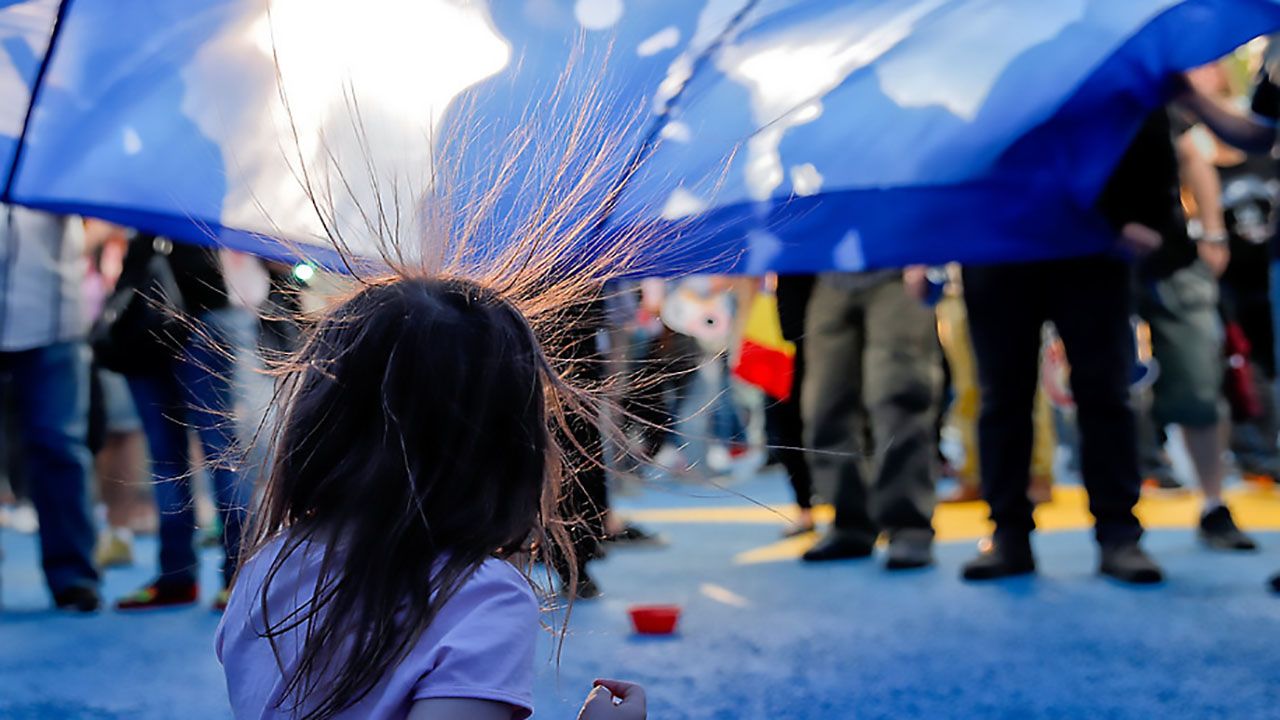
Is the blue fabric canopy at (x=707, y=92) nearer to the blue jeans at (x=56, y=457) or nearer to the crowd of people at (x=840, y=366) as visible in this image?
the crowd of people at (x=840, y=366)

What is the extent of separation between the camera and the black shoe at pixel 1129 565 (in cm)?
370

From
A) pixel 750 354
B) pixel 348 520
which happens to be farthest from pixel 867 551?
pixel 348 520

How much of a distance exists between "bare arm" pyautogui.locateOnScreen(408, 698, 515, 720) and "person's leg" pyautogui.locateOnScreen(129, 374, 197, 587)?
115 inches

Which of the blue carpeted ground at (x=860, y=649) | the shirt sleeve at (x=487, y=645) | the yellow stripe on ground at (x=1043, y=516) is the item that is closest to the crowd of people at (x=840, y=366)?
the blue carpeted ground at (x=860, y=649)

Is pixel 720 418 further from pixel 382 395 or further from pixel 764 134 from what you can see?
pixel 382 395

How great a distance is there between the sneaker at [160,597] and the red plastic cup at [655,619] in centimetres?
150

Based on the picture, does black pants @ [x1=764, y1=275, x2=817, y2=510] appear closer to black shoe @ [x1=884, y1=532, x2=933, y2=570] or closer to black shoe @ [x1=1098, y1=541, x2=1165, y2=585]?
black shoe @ [x1=884, y1=532, x2=933, y2=570]

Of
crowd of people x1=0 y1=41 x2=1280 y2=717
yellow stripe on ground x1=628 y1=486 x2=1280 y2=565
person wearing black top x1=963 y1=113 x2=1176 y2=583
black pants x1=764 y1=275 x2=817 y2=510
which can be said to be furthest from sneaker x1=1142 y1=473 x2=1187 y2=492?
person wearing black top x1=963 y1=113 x2=1176 y2=583

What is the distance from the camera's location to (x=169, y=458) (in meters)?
4.14

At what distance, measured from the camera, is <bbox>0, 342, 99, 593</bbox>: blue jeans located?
161 inches

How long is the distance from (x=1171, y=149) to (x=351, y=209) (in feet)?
7.69

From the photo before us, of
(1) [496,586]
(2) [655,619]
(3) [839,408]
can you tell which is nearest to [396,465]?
(1) [496,586]

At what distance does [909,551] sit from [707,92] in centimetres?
187

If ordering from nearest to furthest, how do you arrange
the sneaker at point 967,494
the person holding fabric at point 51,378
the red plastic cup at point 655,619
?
the red plastic cup at point 655,619
the person holding fabric at point 51,378
the sneaker at point 967,494
